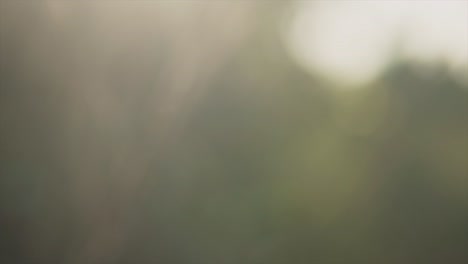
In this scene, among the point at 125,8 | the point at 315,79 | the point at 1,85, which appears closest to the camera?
the point at 1,85

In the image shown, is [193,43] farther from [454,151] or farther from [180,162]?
[454,151]

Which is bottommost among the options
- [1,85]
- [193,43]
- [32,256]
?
[32,256]

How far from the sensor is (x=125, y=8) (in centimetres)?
233

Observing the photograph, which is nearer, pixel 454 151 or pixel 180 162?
pixel 180 162

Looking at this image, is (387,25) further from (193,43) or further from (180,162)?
(180,162)

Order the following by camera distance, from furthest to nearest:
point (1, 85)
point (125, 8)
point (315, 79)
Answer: point (315, 79) → point (125, 8) → point (1, 85)

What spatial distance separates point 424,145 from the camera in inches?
110

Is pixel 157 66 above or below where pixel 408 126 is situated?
below

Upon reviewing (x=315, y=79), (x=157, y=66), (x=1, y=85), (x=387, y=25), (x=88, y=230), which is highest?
(x=387, y=25)

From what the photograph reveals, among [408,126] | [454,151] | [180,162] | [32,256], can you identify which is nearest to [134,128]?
[180,162]

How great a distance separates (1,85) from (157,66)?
564mm

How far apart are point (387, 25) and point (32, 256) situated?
182 centimetres

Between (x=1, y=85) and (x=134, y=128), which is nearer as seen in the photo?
(x=1, y=85)

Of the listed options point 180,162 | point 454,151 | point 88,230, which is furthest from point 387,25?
point 88,230
